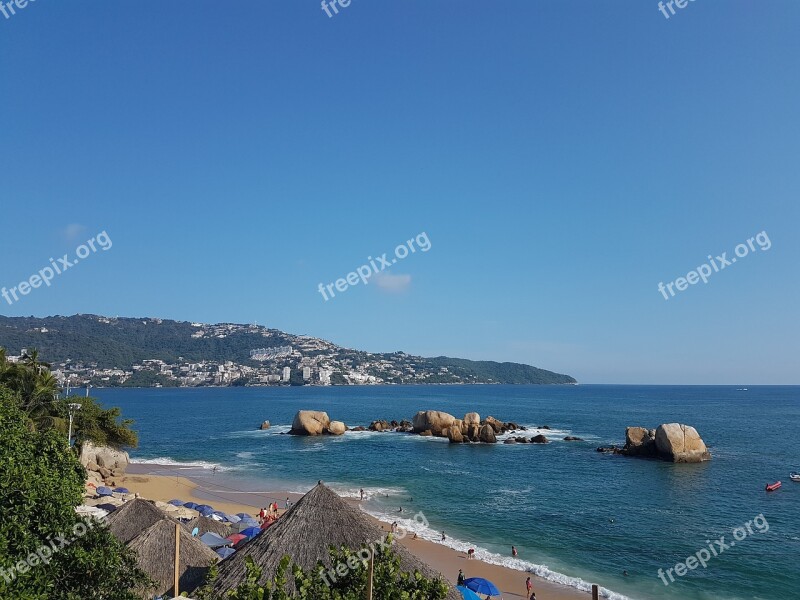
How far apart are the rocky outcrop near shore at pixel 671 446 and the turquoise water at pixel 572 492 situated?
5.31 ft

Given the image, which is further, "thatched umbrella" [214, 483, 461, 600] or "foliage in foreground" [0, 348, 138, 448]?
"foliage in foreground" [0, 348, 138, 448]

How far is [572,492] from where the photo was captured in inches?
1549

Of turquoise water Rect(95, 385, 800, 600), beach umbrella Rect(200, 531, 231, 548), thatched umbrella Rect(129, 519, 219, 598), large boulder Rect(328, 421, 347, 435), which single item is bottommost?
turquoise water Rect(95, 385, 800, 600)

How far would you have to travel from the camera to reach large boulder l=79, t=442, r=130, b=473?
136ft

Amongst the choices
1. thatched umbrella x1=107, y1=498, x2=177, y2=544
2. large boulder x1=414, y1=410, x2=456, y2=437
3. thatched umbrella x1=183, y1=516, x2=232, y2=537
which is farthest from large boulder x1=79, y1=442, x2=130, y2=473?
large boulder x1=414, y1=410, x2=456, y2=437

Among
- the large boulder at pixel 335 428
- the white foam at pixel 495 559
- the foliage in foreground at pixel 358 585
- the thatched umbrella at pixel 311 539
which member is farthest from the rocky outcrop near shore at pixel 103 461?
the foliage in foreground at pixel 358 585

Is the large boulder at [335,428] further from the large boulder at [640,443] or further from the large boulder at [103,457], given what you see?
the large boulder at [640,443]

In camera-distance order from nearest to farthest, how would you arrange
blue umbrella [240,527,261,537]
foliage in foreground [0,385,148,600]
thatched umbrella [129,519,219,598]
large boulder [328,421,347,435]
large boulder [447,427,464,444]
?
foliage in foreground [0,385,148,600] < thatched umbrella [129,519,219,598] < blue umbrella [240,527,261,537] < large boulder [447,427,464,444] < large boulder [328,421,347,435]

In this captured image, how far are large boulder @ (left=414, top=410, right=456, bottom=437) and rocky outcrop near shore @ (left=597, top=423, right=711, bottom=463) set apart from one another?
2361 centimetres

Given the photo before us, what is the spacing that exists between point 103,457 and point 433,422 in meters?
42.0

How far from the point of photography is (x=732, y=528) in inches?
1211

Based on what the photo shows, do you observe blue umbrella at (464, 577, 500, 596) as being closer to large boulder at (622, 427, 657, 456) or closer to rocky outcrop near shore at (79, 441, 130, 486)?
rocky outcrop near shore at (79, 441, 130, 486)

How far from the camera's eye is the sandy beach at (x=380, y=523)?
873 inches

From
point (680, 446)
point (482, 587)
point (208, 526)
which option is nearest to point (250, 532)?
point (208, 526)
